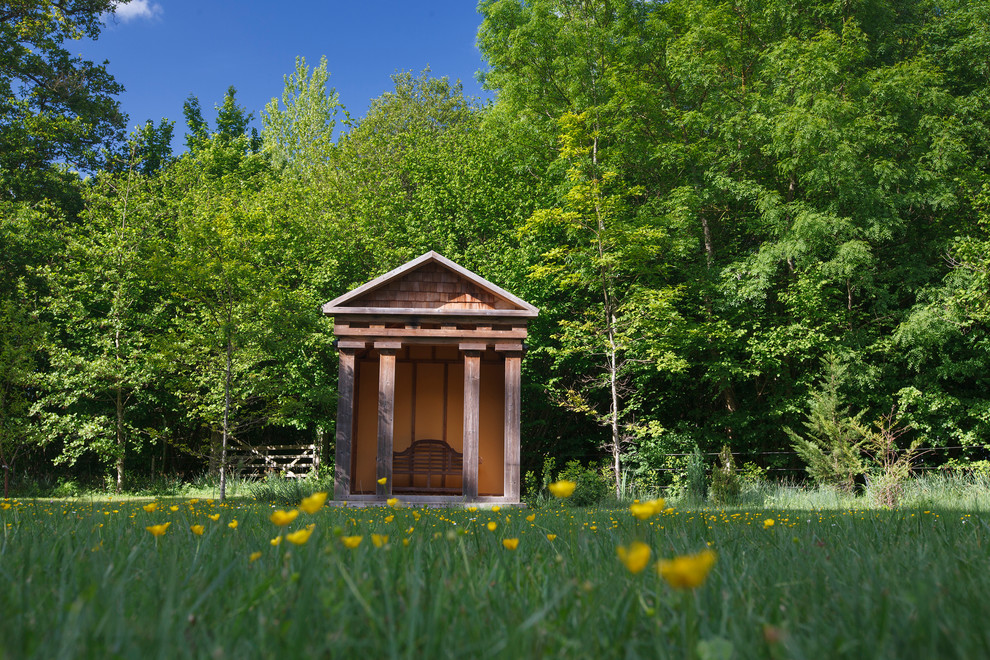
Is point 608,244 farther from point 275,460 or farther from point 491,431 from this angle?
point 275,460

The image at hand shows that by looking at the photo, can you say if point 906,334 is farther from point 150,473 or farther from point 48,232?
point 48,232

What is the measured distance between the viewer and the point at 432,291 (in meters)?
12.2

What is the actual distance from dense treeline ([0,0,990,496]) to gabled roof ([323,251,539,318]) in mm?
3262

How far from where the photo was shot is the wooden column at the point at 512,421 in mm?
11508

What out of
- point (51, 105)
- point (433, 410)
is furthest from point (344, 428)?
point (51, 105)

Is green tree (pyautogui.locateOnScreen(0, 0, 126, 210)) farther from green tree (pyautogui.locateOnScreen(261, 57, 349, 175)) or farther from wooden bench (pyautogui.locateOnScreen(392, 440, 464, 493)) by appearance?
wooden bench (pyautogui.locateOnScreen(392, 440, 464, 493))

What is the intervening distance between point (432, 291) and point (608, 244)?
5.78m

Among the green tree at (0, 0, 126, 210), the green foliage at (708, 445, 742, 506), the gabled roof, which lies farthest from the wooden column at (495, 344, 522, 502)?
the green tree at (0, 0, 126, 210)

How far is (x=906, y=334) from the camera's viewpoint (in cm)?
1566

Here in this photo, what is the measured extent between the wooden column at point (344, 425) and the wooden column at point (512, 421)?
2.85m

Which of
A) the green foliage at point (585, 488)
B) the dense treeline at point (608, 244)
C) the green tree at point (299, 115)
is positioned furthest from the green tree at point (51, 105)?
the green foliage at point (585, 488)

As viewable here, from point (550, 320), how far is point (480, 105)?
15272mm

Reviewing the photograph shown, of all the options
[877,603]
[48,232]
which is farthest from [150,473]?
[877,603]

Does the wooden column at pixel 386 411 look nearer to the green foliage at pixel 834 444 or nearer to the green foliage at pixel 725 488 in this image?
the green foliage at pixel 725 488
